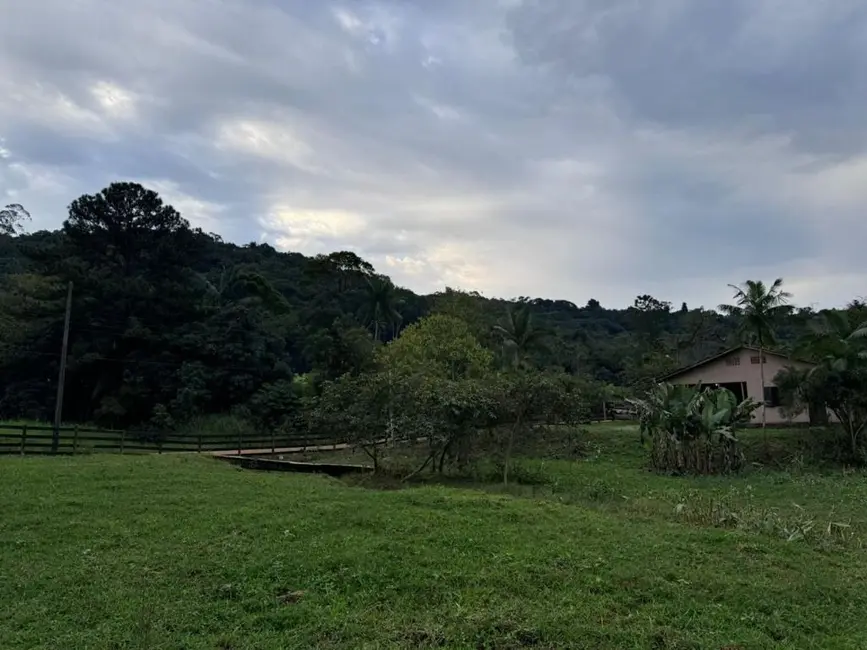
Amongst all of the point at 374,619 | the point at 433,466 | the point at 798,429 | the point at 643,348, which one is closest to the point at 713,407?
the point at 798,429

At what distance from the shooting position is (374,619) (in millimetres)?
5637

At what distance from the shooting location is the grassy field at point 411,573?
541cm

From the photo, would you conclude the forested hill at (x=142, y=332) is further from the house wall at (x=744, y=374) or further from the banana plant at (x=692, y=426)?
the banana plant at (x=692, y=426)

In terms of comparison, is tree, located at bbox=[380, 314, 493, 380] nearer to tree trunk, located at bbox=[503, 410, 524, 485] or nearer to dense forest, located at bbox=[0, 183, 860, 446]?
dense forest, located at bbox=[0, 183, 860, 446]

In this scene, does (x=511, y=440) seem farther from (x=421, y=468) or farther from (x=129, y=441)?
(x=129, y=441)

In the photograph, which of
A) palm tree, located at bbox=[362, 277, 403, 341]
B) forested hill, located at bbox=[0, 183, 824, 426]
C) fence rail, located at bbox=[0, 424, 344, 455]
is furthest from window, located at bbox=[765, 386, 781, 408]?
palm tree, located at bbox=[362, 277, 403, 341]

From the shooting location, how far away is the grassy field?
5406 millimetres

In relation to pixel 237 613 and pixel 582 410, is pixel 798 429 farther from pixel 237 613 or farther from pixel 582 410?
pixel 237 613

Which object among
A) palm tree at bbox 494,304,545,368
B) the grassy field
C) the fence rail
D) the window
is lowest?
the grassy field

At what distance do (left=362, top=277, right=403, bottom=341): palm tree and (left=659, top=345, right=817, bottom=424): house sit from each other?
878 inches

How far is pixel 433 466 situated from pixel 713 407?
9.42 m

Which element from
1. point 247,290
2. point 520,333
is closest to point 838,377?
point 520,333

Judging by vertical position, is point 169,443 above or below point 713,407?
below

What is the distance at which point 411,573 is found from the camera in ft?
21.9
